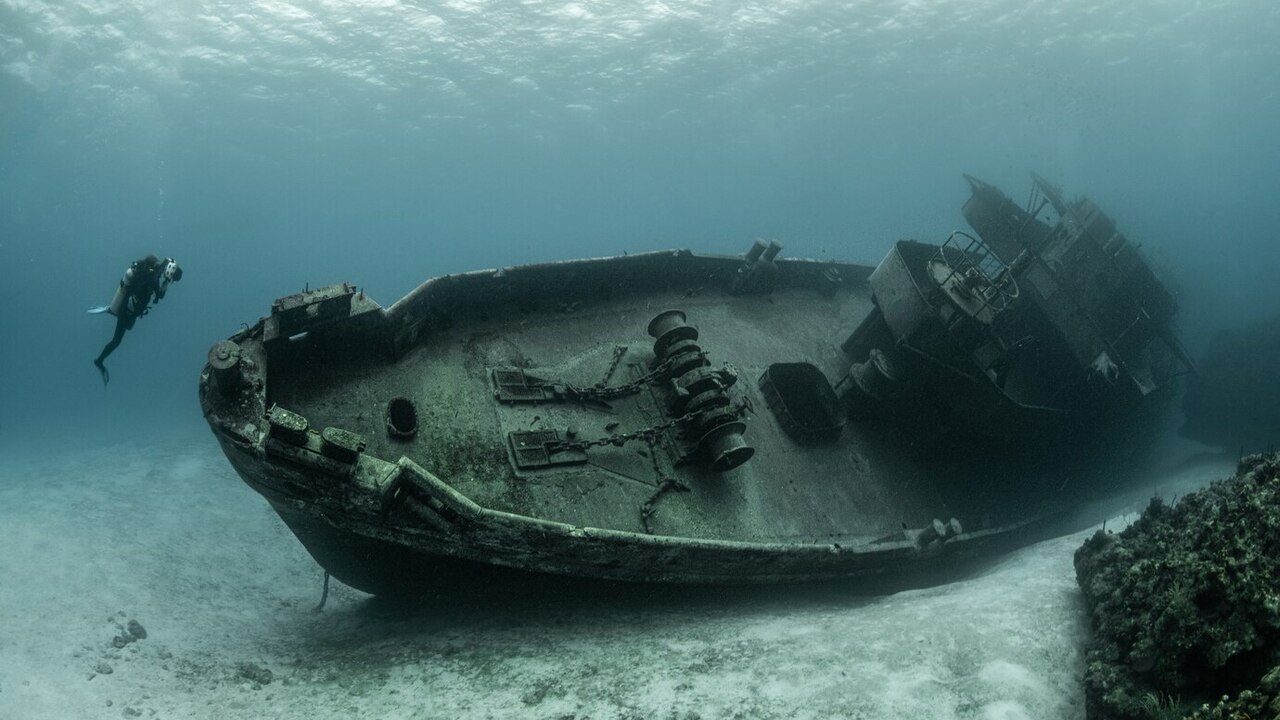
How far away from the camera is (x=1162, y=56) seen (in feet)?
130

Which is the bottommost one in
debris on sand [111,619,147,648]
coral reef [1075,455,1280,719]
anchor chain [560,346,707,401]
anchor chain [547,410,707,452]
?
coral reef [1075,455,1280,719]

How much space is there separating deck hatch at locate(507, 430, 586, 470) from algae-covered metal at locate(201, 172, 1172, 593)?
0.08ft

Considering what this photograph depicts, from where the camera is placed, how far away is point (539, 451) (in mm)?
6500

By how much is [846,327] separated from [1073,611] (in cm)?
600

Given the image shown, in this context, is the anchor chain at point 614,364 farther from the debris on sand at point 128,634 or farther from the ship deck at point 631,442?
the debris on sand at point 128,634

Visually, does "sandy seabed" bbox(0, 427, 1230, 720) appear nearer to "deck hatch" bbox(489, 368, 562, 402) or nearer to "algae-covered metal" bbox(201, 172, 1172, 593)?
"algae-covered metal" bbox(201, 172, 1172, 593)

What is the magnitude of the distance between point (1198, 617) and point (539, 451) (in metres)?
5.29


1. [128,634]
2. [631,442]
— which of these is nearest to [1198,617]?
[631,442]

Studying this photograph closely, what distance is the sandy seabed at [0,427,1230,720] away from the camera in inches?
179

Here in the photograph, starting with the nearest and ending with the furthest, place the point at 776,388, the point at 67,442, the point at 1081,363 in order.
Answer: the point at 776,388 < the point at 1081,363 < the point at 67,442

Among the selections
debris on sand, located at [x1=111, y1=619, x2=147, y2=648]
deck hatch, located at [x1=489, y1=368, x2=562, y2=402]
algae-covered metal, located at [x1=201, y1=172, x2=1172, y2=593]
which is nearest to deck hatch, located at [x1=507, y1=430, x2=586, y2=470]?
algae-covered metal, located at [x1=201, y1=172, x2=1172, y2=593]

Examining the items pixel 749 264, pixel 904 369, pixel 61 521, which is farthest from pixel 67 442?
pixel 904 369

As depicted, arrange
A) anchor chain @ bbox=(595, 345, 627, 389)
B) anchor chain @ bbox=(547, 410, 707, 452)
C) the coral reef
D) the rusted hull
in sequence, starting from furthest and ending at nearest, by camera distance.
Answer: anchor chain @ bbox=(595, 345, 627, 389) → anchor chain @ bbox=(547, 410, 707, 452) → the rusted hull → the coral reef

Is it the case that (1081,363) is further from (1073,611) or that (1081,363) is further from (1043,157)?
(1043,157)
